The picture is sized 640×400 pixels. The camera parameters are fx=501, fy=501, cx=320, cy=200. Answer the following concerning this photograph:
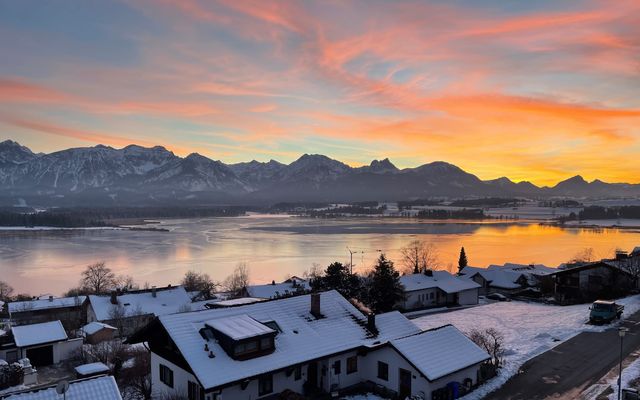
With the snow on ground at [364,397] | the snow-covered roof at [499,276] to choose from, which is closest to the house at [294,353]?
the snow on ground at [364,397]

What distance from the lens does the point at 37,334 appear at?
27.0 metres

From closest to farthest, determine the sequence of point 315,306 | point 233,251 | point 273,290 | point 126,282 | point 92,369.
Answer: point 315,306 < point 92,369 < point 273,290 < point 126,282 < point 233,251

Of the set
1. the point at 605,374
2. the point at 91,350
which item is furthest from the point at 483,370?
the point at 91,350

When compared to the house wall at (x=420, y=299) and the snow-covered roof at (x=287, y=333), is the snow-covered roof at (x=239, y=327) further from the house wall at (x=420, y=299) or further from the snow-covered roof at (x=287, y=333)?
the house wall at (x=420, y=299)

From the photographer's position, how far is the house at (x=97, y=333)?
32312 mm

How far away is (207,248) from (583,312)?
252 feet

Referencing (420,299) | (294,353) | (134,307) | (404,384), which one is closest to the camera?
(294,353)

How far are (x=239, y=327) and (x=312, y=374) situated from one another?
3.04 metres

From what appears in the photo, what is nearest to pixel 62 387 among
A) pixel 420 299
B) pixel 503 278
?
pixel 420 299

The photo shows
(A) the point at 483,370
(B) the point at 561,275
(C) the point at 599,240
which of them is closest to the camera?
(A) the point at 483,370

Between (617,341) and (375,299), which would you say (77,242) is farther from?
(617,341)

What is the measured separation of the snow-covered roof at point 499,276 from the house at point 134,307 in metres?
27.1

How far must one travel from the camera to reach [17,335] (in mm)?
26500

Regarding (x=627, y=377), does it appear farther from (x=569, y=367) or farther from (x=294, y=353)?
(x=294, y=353)
